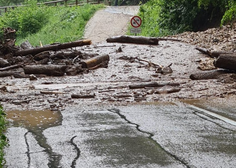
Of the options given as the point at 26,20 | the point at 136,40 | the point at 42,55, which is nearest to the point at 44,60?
the point at 42,55

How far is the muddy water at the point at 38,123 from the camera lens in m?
5.58

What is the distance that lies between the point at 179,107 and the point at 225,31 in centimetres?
1116

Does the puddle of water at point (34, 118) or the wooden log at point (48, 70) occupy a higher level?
the puddle of water at point (34, 118)

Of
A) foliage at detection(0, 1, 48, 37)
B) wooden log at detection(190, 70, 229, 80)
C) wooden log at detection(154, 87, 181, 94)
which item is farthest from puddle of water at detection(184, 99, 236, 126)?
foliage at detection(0, 1, 48, 37)

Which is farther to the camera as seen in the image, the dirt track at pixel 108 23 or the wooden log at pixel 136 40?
the dirt track at pixel 108 23

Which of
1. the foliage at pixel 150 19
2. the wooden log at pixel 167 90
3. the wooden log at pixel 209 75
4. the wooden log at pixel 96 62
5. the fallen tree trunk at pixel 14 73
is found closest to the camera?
the wooden log at pixel 167 90

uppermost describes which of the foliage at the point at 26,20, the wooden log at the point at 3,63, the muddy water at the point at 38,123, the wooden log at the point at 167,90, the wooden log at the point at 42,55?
the muddy water at the point at 38,123

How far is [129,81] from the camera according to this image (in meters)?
12.2

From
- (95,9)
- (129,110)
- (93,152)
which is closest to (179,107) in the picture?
(129,110)

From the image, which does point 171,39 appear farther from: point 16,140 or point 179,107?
point 16,140

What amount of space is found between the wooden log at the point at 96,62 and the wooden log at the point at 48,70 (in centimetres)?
78

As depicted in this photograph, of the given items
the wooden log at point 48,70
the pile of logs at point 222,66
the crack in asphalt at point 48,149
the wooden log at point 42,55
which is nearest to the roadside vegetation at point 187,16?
the wooden log at point 42,55

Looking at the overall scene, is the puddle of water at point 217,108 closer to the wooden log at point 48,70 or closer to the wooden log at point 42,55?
the wooden log at point 48,70

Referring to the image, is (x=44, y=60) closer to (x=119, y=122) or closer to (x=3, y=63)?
(x=3, y=63)
